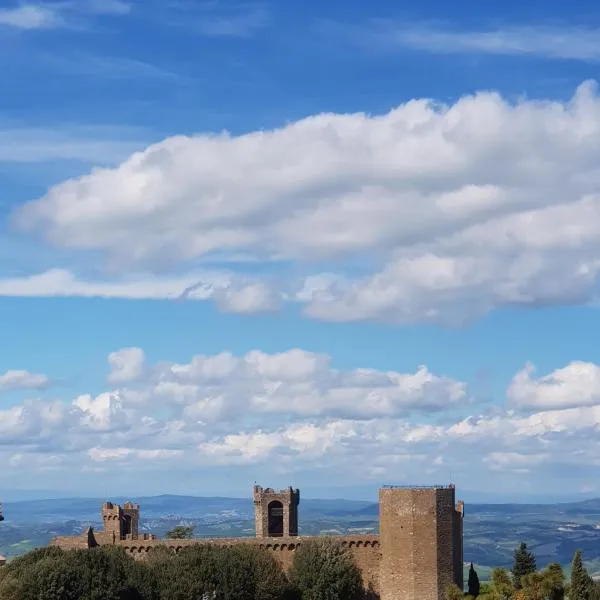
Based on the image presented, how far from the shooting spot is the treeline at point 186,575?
92.2 m

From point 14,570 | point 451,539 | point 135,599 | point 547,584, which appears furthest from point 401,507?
point 14,570

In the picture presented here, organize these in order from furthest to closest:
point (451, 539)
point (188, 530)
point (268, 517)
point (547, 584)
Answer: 1. point (188, 530)
2. point (268, 517)
3. point (451, 539)
4. point (547, 584)

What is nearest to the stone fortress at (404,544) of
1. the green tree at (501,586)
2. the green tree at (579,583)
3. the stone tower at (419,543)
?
the stone tower at (419,543)

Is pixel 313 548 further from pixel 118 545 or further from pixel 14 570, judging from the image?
pixel 14 570

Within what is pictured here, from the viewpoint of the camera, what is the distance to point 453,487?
98625 millimetres

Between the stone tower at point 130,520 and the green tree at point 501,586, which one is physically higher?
the stone tower at point 130,520

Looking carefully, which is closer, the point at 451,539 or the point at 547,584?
the point at 547,584

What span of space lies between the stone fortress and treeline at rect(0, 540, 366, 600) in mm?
1414

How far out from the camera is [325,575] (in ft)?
319

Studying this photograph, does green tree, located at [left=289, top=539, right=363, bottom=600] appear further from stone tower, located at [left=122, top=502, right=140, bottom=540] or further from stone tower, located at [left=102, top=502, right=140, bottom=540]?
stone tower, located at [left=122, top=502, right=140, bottom=540]

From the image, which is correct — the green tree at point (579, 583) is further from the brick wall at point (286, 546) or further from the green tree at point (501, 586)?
the brick wall at point (286, 546)

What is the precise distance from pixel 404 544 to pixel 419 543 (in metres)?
1.29

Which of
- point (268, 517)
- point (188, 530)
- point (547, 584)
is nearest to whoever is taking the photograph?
point (547, 584)

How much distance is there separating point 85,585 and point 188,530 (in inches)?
1536
